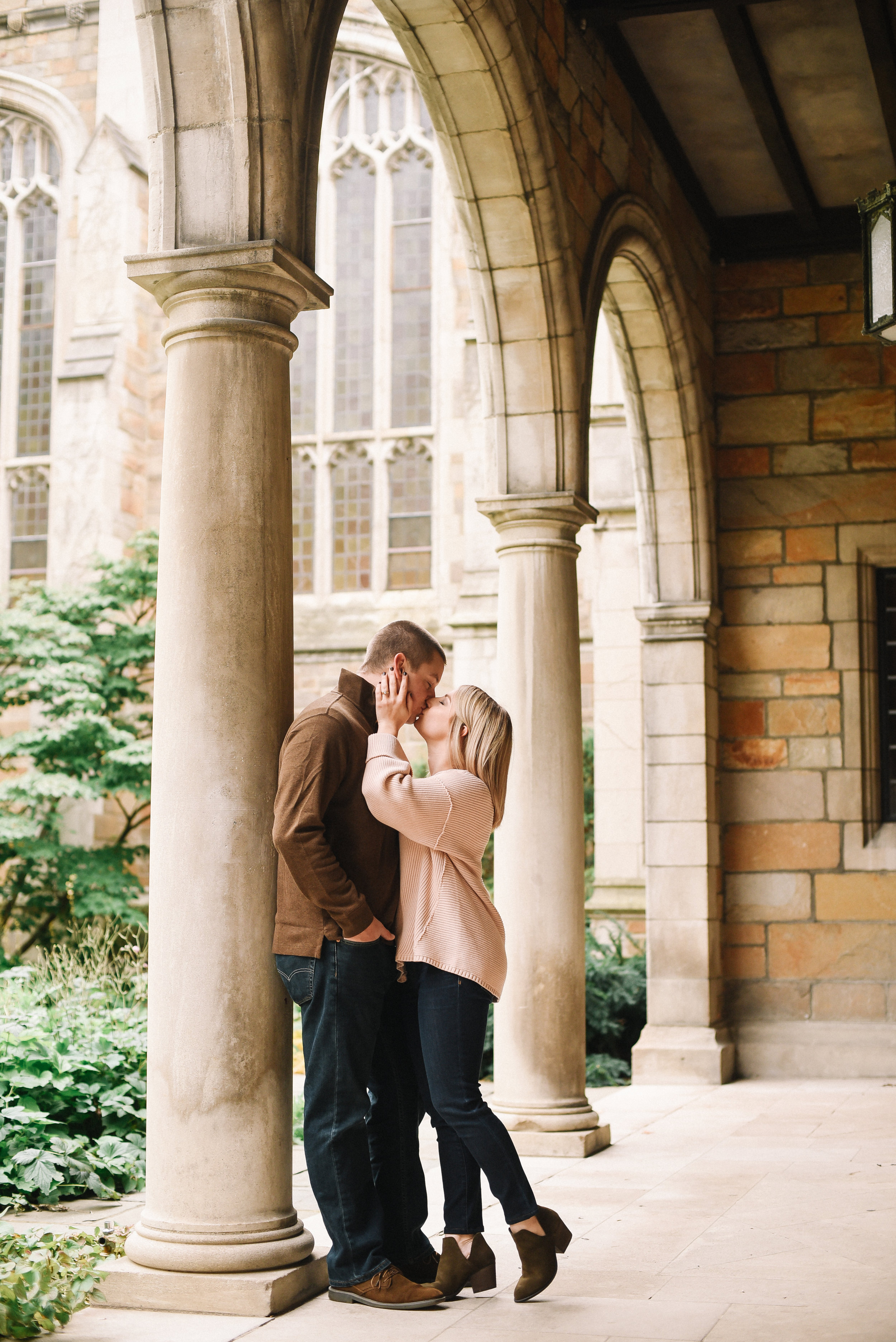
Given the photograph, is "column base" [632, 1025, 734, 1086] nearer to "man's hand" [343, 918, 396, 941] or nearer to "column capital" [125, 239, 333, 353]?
"man's hand" [343, 918, 396, 941]

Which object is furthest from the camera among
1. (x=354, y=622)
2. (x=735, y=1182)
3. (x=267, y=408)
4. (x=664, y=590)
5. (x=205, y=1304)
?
(x=354, y=622)

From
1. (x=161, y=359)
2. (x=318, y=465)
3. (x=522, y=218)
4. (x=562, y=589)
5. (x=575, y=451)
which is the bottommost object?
(x=562, y=589)

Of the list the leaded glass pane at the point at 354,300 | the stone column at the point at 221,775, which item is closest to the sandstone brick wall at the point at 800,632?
the stone column at the point at 221,775

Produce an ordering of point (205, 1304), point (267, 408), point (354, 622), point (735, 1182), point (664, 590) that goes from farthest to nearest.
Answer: point (354, 622)
point (664, 590)
point (735, 1182)
point (267, 408)
point (205, 1304)

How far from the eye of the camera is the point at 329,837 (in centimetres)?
349

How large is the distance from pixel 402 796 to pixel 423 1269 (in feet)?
3.84

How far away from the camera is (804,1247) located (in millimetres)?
4164

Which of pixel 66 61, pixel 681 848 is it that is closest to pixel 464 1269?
pixel 681 848

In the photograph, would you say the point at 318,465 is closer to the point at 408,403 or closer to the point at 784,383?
the point at 408,403

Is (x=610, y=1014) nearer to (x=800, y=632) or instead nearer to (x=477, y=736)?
(x=800, y=632)

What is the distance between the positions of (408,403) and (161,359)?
279cm

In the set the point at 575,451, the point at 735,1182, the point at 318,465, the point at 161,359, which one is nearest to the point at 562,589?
the point at 575,451

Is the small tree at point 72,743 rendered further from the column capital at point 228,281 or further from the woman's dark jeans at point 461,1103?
the column capital at point 228,281

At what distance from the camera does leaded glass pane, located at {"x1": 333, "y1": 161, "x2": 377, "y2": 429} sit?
642 inches
